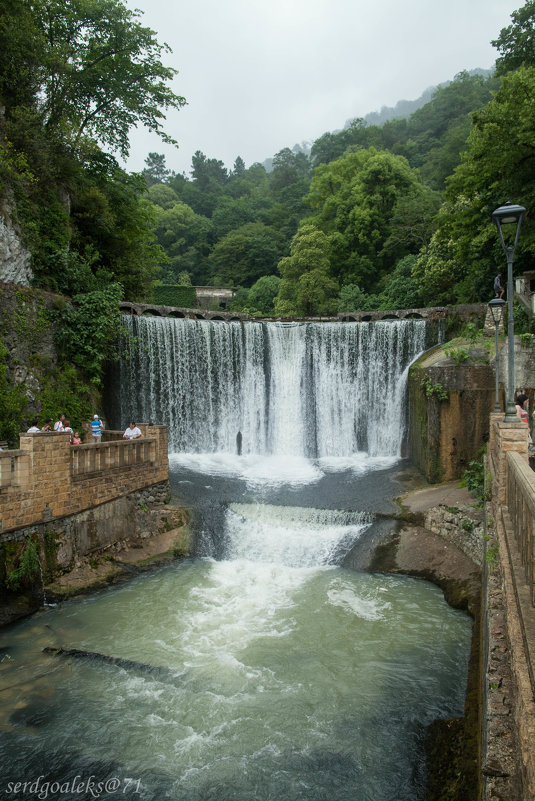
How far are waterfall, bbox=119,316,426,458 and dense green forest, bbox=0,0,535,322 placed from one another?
3.22 meters

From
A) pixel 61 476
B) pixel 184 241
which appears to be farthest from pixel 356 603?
pixel 184 241

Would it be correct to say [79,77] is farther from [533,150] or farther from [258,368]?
[533,150]

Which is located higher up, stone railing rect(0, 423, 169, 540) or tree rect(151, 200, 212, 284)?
tree rect(151, 200, 212, 284)

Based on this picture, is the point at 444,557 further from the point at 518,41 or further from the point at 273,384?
the point at 518,41

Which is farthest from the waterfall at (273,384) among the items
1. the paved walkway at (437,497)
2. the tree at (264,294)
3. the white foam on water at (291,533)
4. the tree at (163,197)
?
the tree at (163,197)

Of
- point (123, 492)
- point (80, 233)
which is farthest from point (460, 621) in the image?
point (80, 233)

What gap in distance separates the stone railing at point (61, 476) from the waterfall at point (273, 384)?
26.5 feet

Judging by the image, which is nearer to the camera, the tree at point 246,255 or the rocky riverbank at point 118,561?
the rocky riverbank at point 118,561

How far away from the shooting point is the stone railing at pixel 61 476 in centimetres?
997

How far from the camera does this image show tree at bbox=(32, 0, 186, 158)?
69.1ft

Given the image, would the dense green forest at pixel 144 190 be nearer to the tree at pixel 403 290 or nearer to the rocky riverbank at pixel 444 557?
the tree at pixel 403 290

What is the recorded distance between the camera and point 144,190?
2728cm

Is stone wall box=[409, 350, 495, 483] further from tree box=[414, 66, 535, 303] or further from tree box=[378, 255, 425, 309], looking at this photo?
tree box=[378, 255, 425, 309]

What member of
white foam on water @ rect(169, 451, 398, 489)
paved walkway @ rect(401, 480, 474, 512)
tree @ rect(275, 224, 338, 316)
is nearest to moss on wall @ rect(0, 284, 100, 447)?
white foam on water @ rect(169, 451, 398, 489)
